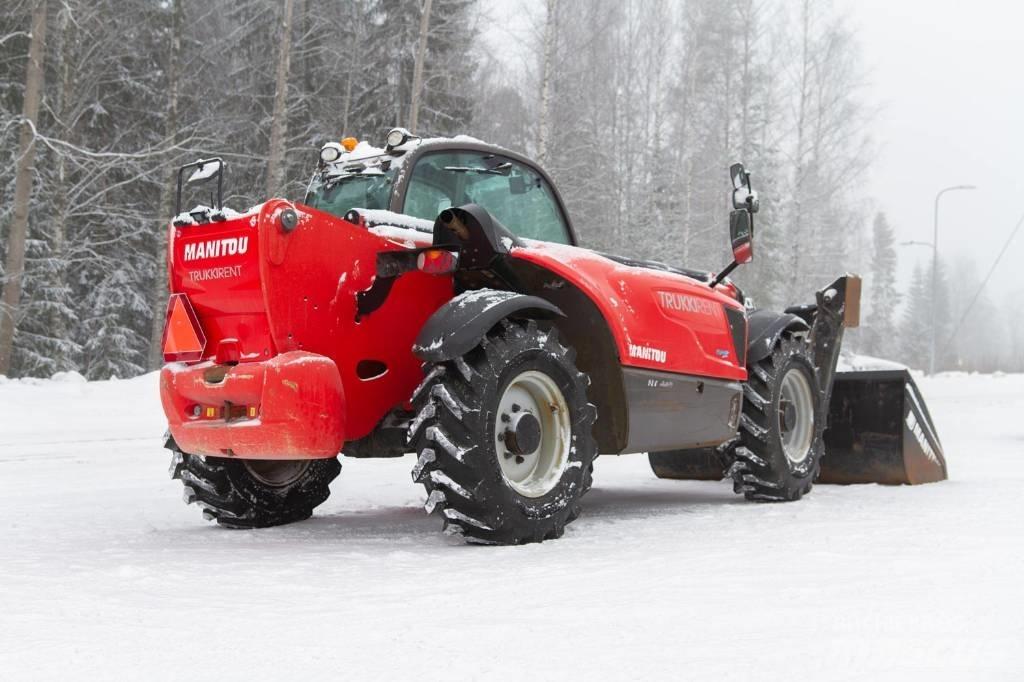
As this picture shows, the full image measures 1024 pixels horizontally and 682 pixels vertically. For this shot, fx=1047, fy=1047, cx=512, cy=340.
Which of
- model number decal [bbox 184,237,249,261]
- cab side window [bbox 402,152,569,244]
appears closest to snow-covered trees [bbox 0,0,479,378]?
cab side window [bbox 402,152,569,244]

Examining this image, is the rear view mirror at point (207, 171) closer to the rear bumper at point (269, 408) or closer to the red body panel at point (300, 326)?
the red body panel at point (300, 326)

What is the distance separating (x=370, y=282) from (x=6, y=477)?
16.7ft

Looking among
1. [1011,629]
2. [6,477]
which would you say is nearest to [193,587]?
[1011,629]

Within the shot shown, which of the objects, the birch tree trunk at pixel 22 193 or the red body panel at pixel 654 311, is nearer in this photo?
the red body panel at pixel 654 311

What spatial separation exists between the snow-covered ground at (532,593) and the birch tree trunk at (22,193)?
1315cm

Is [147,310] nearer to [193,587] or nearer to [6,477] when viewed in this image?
[6,477]

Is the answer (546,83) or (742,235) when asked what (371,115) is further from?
(742,235)

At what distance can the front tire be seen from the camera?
4949mm

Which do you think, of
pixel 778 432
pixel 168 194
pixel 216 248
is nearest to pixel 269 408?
pixel 216 248

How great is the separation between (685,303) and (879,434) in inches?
110

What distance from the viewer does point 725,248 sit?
1807 inches

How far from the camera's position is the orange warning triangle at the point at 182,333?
5.30m

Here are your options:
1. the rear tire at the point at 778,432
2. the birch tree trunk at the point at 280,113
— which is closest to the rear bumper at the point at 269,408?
the rear tire at the point at 778,432

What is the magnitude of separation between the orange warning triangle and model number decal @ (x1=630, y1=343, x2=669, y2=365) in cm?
234
